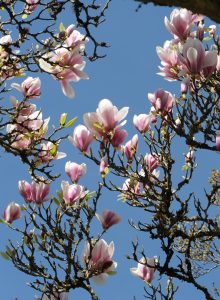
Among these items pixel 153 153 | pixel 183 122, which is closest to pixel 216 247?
pixel 153 153

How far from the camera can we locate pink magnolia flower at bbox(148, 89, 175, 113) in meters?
4.03

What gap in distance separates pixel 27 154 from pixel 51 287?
3.51 ft

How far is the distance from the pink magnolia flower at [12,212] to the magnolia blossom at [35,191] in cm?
11

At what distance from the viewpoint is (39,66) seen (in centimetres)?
416

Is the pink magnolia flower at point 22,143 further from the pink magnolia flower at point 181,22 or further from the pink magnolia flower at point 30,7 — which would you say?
the pink magnolia flower at point 181,22

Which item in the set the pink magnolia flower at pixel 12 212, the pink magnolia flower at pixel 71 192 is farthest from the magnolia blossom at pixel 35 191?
the pink magnolia flower at pixel 71 192

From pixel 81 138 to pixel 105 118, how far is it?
1.35ft

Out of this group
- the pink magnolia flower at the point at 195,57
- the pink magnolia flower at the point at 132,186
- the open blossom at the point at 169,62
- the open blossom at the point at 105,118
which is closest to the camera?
the pink magnolia flower at the point at 195,57

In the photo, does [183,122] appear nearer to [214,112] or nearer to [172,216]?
[214,112]

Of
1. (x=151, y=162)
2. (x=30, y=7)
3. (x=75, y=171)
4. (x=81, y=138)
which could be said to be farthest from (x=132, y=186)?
(x=30, y=7)

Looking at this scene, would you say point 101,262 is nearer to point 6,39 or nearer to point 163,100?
point 163,100

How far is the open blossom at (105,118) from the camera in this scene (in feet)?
11.4

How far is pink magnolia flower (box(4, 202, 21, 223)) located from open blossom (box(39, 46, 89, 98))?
102 cm

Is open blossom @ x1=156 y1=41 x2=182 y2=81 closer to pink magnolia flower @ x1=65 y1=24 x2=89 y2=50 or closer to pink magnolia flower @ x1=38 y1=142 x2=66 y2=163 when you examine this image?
pink magnolia flower @ x1=65 y1=24 x2=89 y2=50
